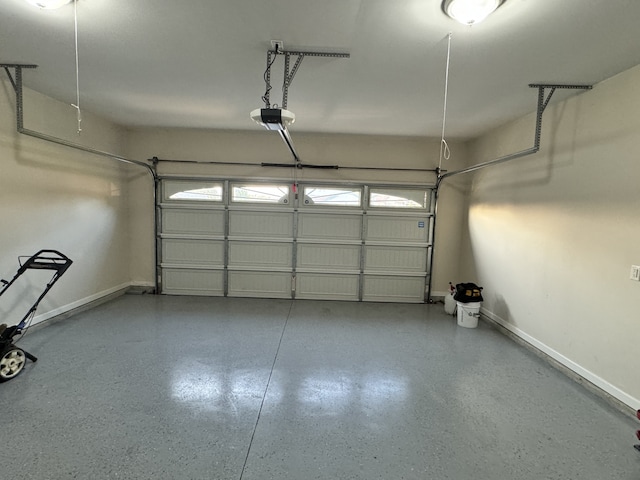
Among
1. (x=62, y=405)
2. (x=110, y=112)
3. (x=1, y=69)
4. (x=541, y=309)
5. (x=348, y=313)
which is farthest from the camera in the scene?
(x=348, y=313)

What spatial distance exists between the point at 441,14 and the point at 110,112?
399cm

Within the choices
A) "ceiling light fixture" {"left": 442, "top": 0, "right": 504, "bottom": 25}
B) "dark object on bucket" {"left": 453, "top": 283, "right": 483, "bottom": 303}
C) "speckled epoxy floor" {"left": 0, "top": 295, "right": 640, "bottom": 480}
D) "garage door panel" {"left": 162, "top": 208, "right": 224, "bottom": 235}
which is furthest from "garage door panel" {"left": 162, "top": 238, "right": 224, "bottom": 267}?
"ceiling light fixture" {"left": 442, "top": 0, "right": 504, "bottom": 25}

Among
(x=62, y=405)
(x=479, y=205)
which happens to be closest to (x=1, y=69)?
(x=62, y=405)

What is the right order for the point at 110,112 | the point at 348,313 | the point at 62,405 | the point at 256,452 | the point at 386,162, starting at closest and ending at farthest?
1. the point at 256,452
2. the point at 62,405
3. the point at 110,112
4. the point at 348,313
5. the point at 386,162

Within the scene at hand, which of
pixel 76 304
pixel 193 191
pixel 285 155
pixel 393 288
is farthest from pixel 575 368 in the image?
pixel 76 304

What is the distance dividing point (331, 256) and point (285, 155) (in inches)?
70.5

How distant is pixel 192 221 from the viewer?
15.3 feet

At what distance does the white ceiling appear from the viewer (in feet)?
5.57

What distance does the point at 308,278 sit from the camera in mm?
4742

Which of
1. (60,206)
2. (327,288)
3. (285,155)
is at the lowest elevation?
(327,288)

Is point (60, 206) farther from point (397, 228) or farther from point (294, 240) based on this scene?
point (397, 228)

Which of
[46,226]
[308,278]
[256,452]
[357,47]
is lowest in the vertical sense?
[256,452]

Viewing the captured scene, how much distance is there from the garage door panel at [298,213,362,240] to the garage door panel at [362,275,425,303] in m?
0.79

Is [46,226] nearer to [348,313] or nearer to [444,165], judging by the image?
[348,313]
